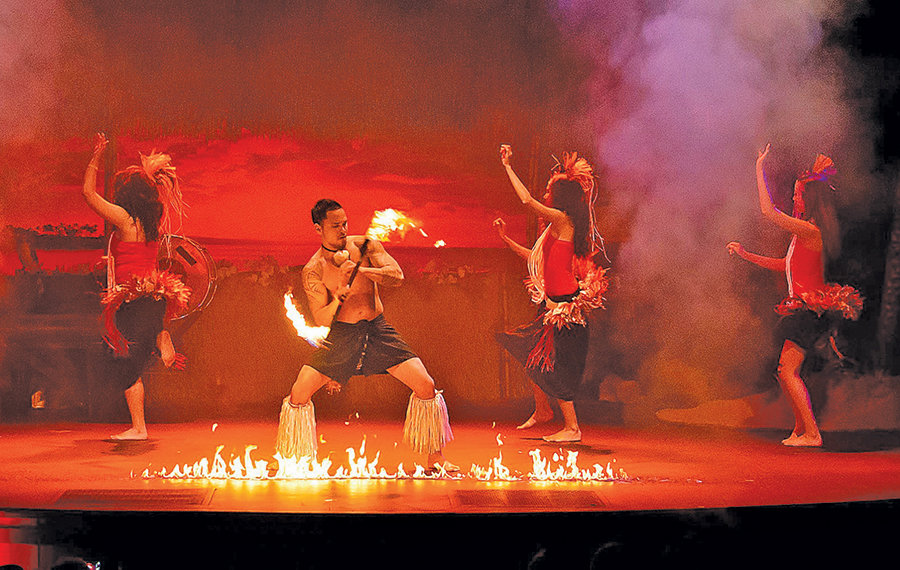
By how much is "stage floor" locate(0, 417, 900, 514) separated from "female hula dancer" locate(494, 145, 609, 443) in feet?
1.60

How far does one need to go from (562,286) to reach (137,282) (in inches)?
123

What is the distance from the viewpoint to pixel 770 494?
18.7ft

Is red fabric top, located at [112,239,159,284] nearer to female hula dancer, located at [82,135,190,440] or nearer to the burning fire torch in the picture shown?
female hula dancer, located at [82,135,190,440]

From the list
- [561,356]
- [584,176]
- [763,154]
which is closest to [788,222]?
[763,154]

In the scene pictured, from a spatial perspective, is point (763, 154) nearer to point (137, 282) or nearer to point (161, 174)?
point (161, 174)

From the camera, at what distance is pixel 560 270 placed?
7934mm

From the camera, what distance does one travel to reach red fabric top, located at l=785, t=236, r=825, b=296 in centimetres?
771

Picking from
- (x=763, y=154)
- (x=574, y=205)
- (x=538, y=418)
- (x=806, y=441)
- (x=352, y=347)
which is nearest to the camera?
(x=352, y=347)

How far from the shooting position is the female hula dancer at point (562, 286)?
25.4 feet

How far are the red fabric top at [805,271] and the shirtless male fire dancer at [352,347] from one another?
3033 mm

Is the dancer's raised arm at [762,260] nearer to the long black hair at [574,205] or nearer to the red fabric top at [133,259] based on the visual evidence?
the long black hair at [574,205]

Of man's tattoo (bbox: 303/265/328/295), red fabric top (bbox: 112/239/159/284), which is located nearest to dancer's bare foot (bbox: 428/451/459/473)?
man's tattoo (bbox: 303/265/328/295)

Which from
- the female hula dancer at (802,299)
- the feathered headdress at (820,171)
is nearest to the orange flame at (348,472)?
the female hula dancer at (802,299)

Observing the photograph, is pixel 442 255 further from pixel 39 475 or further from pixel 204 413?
pixel 39 475
